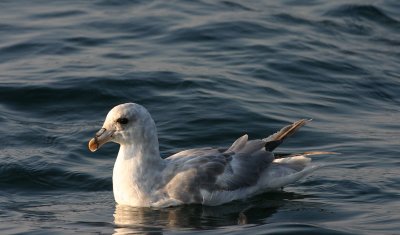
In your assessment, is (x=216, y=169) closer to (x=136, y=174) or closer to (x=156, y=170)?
(x=156, y=170)

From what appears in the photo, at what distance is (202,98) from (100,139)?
4.69 meters

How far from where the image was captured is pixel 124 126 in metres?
10.1

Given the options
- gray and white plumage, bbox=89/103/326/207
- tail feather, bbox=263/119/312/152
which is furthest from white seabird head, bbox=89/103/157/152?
tail feather, bbox=263/119/312/152

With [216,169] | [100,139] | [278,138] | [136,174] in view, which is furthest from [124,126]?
[278,138]

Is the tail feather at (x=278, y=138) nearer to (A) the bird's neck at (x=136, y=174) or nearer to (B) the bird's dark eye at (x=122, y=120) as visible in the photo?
(A) the bird's neck at (x=136, y=174)

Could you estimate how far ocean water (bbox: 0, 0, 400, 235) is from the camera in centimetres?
1016

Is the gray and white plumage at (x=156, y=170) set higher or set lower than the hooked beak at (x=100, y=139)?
lower

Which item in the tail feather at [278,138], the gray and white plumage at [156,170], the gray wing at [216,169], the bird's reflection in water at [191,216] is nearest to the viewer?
the bird's reflection in water at [191,216]

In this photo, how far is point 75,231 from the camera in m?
9.56

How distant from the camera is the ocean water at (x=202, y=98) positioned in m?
10.2

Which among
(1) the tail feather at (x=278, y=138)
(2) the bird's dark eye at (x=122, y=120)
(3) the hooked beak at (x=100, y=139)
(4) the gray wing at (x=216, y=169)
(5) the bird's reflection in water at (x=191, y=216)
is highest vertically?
(2) the bird's dark eye at (x=122, y=120)

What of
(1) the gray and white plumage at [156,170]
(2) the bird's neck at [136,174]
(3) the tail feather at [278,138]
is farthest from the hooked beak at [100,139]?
(3) the tail feather at [278,138]

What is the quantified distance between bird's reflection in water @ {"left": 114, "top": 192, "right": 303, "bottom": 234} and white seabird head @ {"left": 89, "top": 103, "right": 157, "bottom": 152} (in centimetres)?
68

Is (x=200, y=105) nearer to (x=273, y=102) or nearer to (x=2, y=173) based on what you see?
(x=273, y=102)
